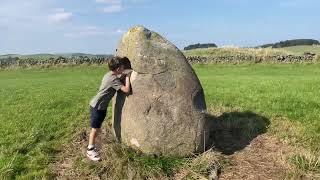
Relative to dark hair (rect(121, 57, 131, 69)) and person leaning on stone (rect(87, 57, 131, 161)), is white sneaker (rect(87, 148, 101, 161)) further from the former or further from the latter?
dark hair (rect(121, 57, 131, 69))

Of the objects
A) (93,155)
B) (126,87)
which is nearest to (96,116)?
(93,155)

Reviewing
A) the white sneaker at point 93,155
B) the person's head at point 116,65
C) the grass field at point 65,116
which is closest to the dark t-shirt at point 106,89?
the person's head at point 116,65

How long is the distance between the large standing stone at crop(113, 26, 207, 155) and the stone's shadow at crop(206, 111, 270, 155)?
0.57 meters

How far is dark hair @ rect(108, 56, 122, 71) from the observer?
10.8m

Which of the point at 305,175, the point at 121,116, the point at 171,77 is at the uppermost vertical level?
the point at 171,77

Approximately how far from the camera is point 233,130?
500 inches

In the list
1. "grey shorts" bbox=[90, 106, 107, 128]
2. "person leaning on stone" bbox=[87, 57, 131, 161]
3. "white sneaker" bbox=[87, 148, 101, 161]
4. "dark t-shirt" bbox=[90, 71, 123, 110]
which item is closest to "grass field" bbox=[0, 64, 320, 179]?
"white sneaker" bbox=[87, 148, 101, 161]

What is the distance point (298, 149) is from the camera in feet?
37.3

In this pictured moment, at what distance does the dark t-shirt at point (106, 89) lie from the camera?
36.3 feet

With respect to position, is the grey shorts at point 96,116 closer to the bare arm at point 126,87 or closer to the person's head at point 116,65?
the bare arm at point 126,87

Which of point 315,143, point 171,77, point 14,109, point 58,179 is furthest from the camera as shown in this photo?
point 14,109

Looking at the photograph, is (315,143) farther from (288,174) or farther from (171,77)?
(171,77)

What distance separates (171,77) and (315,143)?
11.8ft

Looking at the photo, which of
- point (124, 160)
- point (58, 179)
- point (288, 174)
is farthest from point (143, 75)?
point (288, 174)
